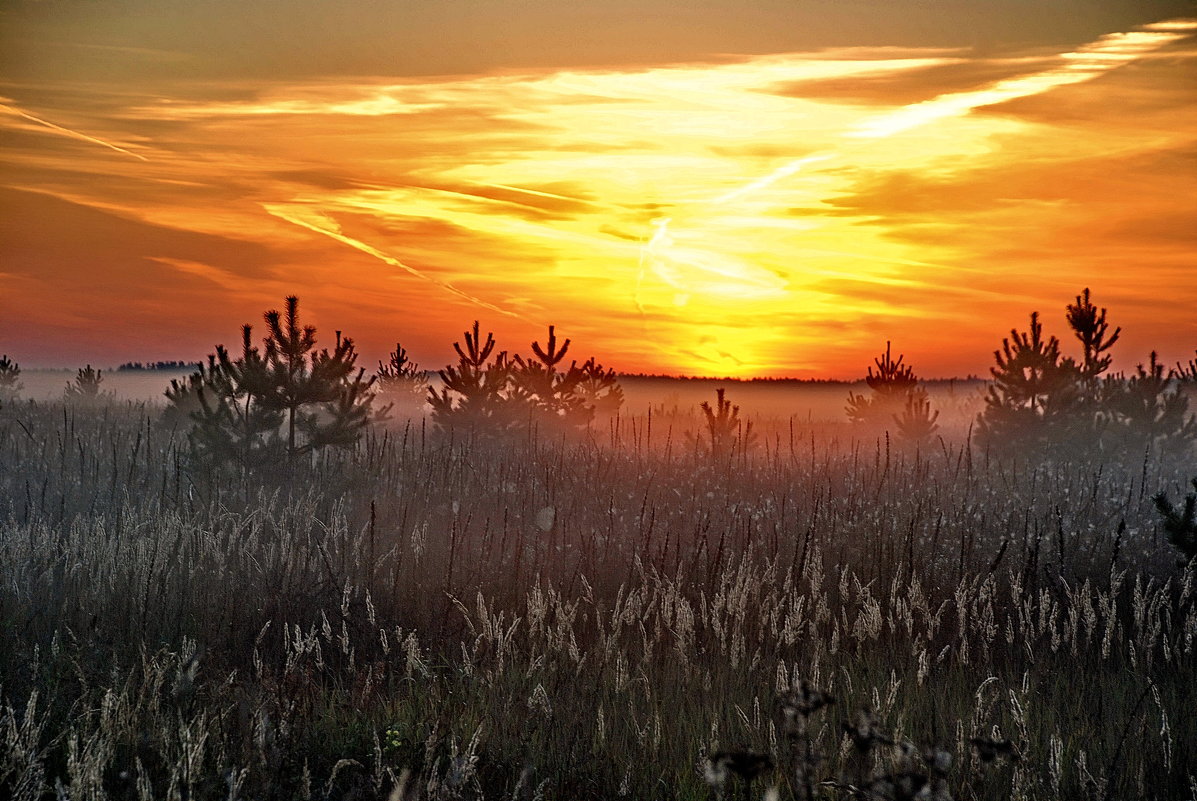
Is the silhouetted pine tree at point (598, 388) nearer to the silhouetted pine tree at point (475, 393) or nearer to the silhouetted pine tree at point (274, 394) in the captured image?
the silhouetted pine tree at point (475, 393)

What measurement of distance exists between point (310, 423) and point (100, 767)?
9461mm

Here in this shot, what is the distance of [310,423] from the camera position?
12.3 metres

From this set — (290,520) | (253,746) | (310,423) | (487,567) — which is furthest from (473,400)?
(253,746)

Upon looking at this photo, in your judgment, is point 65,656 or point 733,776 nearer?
point 733,776

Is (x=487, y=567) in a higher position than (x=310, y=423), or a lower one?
lower

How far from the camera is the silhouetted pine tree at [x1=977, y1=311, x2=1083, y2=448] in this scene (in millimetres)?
17906

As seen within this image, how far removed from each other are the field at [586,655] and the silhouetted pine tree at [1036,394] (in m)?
6.74

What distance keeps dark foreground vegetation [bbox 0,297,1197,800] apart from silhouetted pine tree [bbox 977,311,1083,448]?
17.2 ft

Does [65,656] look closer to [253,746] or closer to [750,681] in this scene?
[253,746]

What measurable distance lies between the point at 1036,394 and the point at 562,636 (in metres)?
15.4

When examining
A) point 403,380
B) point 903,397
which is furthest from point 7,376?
point 903,397

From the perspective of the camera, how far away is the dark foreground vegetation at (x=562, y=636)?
404 cm

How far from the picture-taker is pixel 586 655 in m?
5.16

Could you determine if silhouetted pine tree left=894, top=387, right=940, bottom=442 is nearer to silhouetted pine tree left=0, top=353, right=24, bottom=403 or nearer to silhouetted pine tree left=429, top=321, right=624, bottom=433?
silhouetted pine tree left=429, top=321, right=624, bottom=433
